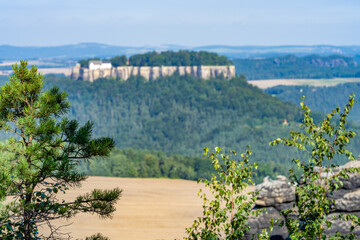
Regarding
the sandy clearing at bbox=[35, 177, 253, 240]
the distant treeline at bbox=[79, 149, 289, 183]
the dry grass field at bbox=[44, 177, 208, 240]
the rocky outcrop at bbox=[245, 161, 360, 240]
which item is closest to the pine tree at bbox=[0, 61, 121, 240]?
the rocky outcrop at bbox=[245, 161, 360, 240]

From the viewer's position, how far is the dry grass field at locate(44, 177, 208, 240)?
1737 inches

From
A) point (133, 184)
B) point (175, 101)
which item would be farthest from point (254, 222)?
point (175, 101)

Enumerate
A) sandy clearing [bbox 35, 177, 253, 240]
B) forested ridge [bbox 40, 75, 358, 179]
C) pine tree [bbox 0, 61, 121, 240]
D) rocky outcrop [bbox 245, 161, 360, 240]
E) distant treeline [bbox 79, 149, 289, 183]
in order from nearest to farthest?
pine tree [bbox 0, 61, 121, 240], rocky outcrop [bbox 245, 161, 360, 240], sandy clearing [bbox 35, 177, 253, 240], distant treeline [bbox 79, 149, 289, 183], forested ridge [bbox 40, 75, 358, 179]

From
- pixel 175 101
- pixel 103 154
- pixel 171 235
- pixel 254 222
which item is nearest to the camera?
pixel 103 154

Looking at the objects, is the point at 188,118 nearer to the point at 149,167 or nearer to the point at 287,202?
the point at 149,167

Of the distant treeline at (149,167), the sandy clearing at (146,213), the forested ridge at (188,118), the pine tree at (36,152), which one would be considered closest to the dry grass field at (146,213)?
the sandy clearing at (146,213)

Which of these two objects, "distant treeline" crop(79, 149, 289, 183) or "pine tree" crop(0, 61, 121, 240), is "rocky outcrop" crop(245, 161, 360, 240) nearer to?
"pine tree" crop(0, 61, 121, 240)

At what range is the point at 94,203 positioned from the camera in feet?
61.1

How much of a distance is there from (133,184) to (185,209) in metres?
19.8

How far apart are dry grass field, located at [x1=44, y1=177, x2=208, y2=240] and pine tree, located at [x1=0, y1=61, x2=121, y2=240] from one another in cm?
2337

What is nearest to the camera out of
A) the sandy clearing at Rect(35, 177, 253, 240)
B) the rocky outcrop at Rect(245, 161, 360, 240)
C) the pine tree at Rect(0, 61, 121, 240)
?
the pine tree at Rect(0, 61, 121, 240)

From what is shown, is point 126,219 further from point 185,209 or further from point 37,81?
point 37,81

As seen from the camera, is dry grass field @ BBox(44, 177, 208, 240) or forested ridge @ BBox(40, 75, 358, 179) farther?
forested ridge @ BBox(40, 75, 358, 179)

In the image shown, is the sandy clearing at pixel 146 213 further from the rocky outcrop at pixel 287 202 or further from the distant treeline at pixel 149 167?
the distant treeline at pixel 149 167
